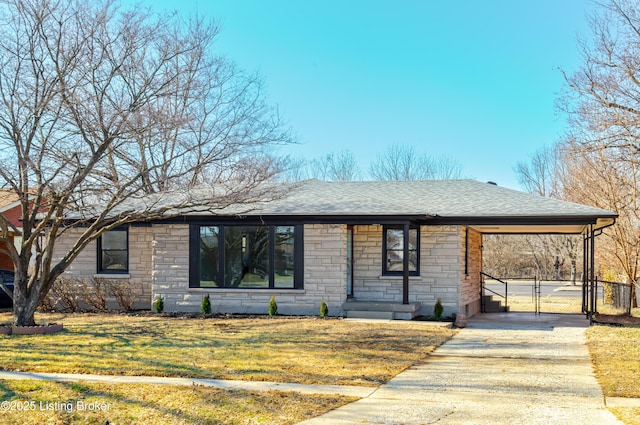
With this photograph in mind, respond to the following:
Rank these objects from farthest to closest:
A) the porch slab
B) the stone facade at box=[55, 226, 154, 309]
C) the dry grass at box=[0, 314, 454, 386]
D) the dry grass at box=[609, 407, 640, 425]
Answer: the stone facade at box=[55, 226, 154, 309] < the porch slab < the dry grass at box=[0, 314, 454, 386] < the dry grass at box=[609, 407, 640, 425]

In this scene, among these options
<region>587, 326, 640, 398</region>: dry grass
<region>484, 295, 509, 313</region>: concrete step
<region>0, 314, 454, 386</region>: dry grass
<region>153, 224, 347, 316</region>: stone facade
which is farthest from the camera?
<region>484, 295, 509, 313</region>: concrete step

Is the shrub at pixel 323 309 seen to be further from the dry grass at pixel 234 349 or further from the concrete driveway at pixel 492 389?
the concrete driveway at pixel 492 389

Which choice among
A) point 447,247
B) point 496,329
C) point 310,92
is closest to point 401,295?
point 447,247

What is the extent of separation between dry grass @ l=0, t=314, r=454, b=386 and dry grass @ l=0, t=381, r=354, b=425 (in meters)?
1.04

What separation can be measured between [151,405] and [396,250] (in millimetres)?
11111

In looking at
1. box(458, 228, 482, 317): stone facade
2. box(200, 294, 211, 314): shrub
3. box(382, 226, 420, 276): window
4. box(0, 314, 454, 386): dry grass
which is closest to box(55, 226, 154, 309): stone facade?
box(200, 294, 211, 314): shrub

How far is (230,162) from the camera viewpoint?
53.9 ft

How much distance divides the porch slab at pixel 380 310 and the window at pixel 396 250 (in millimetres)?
1062

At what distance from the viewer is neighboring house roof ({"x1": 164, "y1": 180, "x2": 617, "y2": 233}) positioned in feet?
55.4

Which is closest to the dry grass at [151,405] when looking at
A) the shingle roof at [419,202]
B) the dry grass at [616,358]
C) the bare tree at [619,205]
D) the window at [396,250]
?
the dry grass at [616,358]

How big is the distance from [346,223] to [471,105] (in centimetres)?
1454

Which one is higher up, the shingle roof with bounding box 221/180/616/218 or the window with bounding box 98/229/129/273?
the shingle roof with bounding box 221/180/616/218

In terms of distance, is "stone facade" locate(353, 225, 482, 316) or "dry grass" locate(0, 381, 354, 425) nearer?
"dry grass" locate(0, 381, 354, 425)

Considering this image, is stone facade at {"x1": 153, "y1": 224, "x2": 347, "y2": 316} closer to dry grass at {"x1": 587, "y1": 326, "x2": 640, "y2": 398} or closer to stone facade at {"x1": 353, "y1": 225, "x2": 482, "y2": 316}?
stone facade at {"x1": 353, "y1": 225, "x2": 482, "y2": 316}
